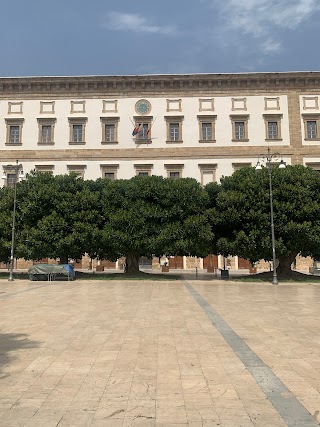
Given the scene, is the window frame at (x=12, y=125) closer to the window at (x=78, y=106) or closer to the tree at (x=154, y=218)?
the window at (x=78, y=106)

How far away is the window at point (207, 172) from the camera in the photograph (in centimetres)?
3878

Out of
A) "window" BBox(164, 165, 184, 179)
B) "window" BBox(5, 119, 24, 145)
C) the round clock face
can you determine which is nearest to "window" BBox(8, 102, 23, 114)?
"window" BBox(5, 119, 24, 145)

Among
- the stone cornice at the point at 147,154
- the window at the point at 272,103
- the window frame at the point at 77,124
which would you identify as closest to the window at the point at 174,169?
the stone cornice at the point at 147,154

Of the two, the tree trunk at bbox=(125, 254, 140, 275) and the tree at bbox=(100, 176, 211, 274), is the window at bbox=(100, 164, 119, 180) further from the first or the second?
the tree trunk at bbox=(125, 254, 140, 275)

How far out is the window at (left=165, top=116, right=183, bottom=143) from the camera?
3928 centimetres

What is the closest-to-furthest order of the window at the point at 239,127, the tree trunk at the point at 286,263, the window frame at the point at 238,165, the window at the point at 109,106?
the tree trunk at the point at 286,263 → the window frame at the point at 238,165 → the window at the point at 239,127 → the window at the point at 109,106

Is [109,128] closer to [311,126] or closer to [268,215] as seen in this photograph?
[311,126]

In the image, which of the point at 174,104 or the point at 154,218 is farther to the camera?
the point at 174,104

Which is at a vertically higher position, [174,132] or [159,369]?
[174,132]

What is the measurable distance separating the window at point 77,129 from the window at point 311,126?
22.4m

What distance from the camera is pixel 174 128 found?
130ft

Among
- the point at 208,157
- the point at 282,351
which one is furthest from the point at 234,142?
the point at 282,351

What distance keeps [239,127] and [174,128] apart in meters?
6.60

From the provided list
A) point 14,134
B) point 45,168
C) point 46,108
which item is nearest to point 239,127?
point 46,108
